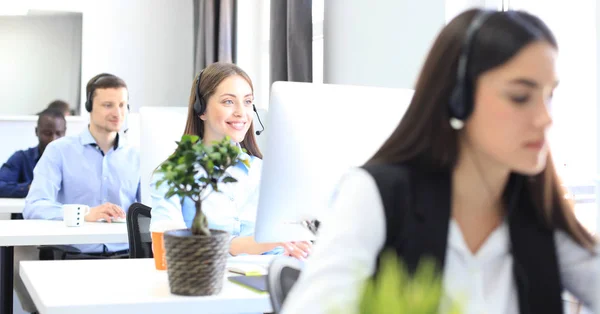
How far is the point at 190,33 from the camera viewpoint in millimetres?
6273

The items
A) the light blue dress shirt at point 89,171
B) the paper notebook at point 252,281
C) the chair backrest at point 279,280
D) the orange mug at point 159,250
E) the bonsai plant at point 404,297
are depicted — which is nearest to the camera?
the bonsai plant at point 404,297

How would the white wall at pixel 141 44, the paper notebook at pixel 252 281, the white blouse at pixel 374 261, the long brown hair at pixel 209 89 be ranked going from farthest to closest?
the white wall at pixel 141 44
the long brown hair at pixel 209 89
the paper notebook at pixel 252 281
the white blouse at pixel 374 261

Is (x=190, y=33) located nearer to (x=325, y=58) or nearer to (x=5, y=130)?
(x=5, y=130)

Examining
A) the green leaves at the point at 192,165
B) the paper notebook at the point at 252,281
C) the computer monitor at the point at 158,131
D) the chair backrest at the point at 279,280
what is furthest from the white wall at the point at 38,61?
the chair backrest at the point at 279,280

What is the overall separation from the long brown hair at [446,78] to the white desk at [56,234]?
1756mm

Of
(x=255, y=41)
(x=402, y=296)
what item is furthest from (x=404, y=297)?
(x=255, y=41)

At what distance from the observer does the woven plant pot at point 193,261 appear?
1464 millimetres

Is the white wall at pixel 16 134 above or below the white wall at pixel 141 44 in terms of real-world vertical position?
below

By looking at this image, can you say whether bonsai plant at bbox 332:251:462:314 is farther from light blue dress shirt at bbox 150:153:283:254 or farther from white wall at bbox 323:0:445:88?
white wall at bbox 323:0:445:88

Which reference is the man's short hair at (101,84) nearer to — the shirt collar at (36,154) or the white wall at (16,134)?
the shirt collar at (36,154)

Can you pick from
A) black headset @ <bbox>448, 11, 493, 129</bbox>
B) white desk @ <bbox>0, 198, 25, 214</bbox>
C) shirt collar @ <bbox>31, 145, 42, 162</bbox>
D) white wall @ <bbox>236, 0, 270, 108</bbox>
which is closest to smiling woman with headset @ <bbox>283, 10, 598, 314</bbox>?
black headset @ <bbox>448, 11, 493, 129</bbox>

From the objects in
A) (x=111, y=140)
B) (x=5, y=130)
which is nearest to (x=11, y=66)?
(x=5, y=130)

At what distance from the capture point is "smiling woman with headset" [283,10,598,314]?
0.92m

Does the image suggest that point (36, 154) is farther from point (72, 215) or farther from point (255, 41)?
point (72, 215)
